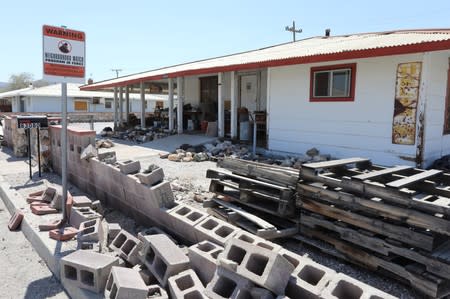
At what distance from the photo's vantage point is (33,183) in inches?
269

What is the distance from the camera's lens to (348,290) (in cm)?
248

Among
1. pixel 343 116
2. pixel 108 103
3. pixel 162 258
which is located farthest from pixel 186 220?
pixel 108 103

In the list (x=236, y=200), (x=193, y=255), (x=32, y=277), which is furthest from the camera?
(x=236, y=200)

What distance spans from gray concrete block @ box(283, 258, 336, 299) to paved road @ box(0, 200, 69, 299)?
2.13m

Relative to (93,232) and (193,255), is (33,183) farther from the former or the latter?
(193,255)

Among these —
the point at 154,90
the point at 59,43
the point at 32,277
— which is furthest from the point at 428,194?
the point at 154,90

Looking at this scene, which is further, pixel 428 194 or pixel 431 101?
pixel 431 101

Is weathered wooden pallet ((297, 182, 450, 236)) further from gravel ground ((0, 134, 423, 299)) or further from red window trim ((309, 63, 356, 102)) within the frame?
red window trim ((309, 63, 356, 102))

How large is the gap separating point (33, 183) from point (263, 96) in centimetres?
920

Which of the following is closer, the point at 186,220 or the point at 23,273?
the point at 23,273

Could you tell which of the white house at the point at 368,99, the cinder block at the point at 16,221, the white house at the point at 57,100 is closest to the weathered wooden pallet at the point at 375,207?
the cinder block at the point at 16,221

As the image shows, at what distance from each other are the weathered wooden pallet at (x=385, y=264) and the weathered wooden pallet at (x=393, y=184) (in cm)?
56

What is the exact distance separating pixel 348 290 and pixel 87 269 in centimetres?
223

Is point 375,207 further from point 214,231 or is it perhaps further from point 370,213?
point 214,231
